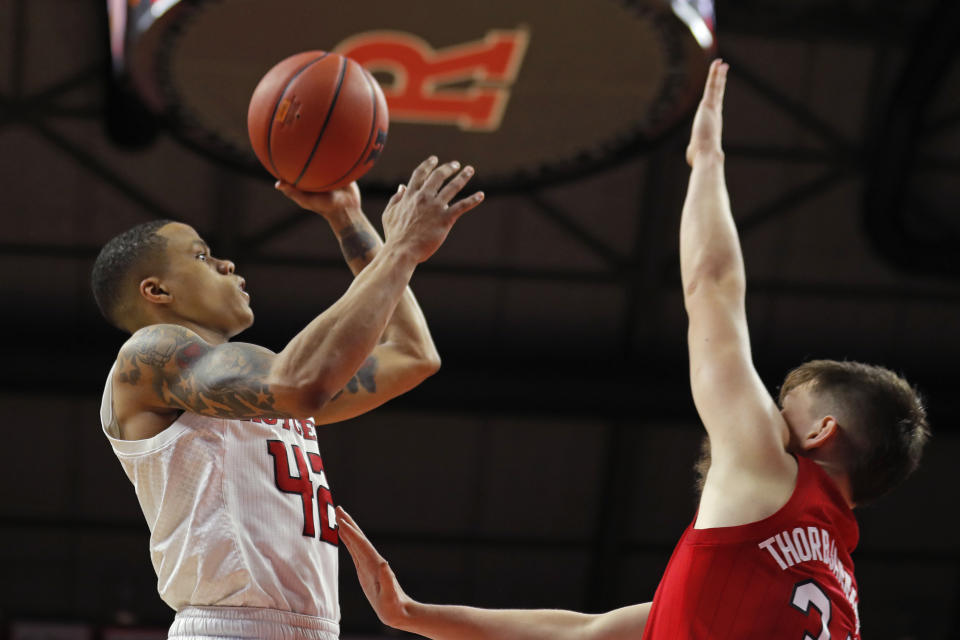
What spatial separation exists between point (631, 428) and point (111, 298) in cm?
949

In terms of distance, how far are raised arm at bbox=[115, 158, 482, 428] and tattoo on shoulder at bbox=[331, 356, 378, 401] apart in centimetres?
62

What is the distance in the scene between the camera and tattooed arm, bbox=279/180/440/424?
370 cm

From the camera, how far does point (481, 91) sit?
7.29 metres

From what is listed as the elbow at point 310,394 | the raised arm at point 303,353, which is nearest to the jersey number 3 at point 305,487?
the raised arm at point 303,353

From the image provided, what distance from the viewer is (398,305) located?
392 centimetres

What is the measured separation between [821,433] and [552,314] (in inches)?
373

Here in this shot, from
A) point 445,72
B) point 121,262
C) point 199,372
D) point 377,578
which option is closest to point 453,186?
point 199,372

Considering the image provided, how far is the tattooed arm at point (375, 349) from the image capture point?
12.1 feet

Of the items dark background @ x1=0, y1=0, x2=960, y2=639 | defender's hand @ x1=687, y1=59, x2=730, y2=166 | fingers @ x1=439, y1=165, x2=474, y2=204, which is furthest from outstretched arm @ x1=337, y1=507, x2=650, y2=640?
dark background @ x1=0, y1=0, x2=960, y2=639

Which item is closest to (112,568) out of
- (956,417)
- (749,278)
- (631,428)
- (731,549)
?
(631,428)

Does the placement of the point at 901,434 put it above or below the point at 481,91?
below

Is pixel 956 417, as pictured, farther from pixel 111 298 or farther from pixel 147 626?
pixel 111 298

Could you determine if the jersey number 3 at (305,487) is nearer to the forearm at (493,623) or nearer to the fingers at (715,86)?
the forearm at (493,623)

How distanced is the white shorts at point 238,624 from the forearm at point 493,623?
386 millimetres
